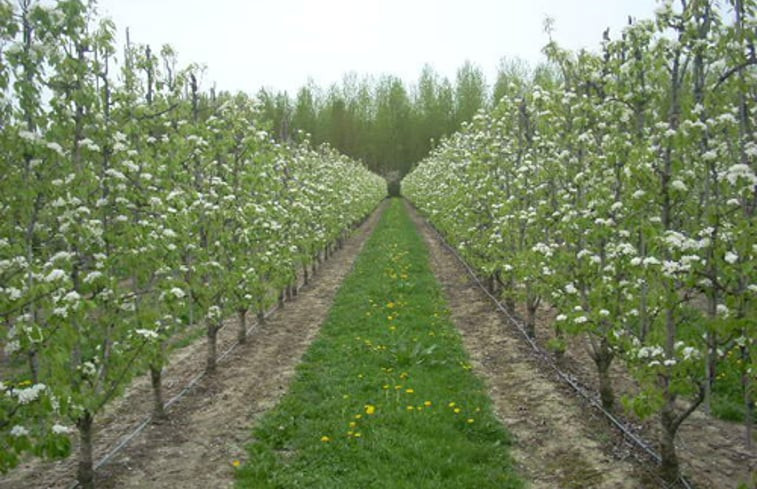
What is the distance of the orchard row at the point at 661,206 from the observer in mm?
5258

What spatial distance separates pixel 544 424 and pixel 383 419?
219 cm

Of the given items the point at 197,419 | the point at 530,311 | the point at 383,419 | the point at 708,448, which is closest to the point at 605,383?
the point at 708,448

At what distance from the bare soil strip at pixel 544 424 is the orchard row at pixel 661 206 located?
55 centimetres

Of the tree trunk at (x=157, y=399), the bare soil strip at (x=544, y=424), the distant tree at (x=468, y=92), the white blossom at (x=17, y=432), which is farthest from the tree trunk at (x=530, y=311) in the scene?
the distant tree at (x=468, y=92)

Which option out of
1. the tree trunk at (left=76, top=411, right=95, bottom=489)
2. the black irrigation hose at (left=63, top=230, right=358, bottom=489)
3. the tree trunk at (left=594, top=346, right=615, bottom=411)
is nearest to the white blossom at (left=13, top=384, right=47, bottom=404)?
→ the tree trunk at (left=76, top=411, right=95, bottom=489)

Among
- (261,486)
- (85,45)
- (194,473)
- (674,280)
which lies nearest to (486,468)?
(261,486)

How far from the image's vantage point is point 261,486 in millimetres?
6359

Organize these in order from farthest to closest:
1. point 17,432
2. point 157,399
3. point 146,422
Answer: point 157,399 < point 146,422 < point 17,432

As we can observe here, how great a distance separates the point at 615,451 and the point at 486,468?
5.28 feet

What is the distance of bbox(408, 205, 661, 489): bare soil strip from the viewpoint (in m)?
6.42

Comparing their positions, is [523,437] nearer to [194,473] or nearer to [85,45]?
[194,473]

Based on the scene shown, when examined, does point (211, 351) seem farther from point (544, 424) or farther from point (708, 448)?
point (708, 448)

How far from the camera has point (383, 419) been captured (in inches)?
307

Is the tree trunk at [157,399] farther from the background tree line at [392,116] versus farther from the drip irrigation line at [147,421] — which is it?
the background tree line at [392,116]
